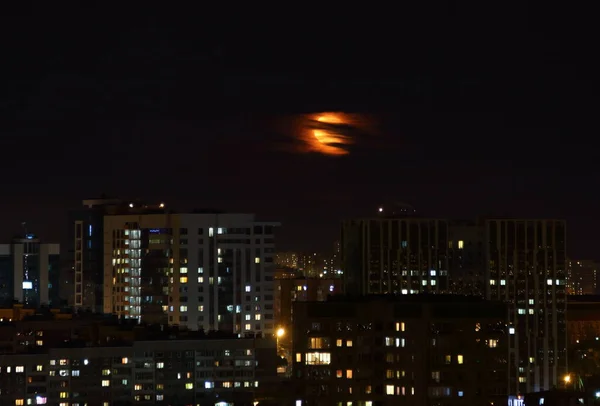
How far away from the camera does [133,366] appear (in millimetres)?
30078

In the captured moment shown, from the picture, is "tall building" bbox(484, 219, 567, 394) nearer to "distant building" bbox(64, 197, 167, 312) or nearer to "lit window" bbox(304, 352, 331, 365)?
"distant building" bbox(64, 197, 167, 312)

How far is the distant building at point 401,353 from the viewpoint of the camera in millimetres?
19688

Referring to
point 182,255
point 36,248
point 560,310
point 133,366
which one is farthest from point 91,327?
point 36,248

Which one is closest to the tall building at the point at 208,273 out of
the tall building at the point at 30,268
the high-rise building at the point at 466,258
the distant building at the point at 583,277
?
the high-rise building at the point at 466,258

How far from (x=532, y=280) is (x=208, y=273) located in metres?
7.38

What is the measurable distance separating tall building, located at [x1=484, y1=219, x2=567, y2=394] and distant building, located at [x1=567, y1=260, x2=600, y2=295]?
80.0 feet

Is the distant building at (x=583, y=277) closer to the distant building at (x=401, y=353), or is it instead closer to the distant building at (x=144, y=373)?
the distant building at (x=144, y=373)

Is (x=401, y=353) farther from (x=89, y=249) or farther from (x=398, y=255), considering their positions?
(x=89, y=249)

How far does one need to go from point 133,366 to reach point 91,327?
3585 millimetres

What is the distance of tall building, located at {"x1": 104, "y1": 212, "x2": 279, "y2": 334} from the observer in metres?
40.8

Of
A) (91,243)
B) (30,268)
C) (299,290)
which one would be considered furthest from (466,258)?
(30,268)

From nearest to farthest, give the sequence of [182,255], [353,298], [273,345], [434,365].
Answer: [434,365] → [353,298] → [273,345] → [182,255]

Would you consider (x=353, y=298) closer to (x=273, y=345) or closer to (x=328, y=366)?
(x=328, y=366)

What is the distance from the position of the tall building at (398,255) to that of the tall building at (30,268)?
54.5 feet
